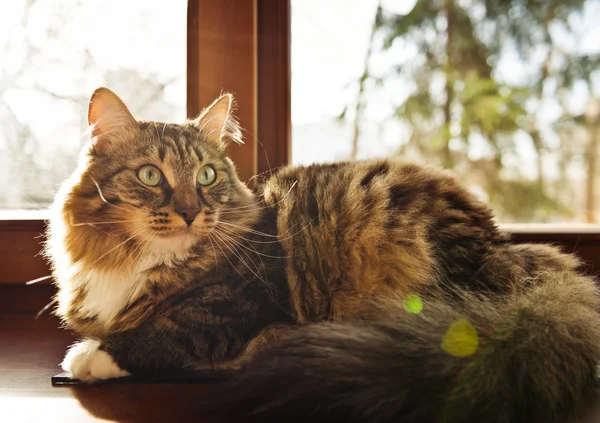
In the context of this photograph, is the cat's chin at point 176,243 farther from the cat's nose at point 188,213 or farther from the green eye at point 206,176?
the green eye at point 206,176

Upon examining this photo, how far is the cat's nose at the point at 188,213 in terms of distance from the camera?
3.97 feet

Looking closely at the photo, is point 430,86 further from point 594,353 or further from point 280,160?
point 594,353

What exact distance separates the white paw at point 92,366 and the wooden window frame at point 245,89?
2.56ft

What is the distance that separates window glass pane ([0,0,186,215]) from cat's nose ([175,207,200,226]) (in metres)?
0.79

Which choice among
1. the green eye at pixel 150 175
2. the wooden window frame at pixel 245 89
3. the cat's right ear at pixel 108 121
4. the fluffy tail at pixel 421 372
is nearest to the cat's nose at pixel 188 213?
the green eye at pixel 150 175

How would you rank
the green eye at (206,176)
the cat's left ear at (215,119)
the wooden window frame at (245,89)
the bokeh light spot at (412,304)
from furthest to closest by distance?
the wooden window frame at (245,89) < the cat's left ear at (215,119) < the green eye at (206,176) < the bokeh light spot at (412,304)

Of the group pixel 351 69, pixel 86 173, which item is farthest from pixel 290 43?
pixel 86 173

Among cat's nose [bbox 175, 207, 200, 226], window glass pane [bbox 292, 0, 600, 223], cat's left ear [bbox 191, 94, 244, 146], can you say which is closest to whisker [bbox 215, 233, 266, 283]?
cat's nose [bbox 175, 207, 200, 226]

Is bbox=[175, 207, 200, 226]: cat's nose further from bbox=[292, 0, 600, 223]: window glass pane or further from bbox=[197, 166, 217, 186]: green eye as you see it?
bbox=[292, 0, 600, 223]: window glass pane

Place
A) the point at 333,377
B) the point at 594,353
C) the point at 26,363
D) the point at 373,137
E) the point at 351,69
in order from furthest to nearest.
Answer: the point at 373,137
the point at 351,69
the point at 26,363
the point at 594,353
the point at 333,377

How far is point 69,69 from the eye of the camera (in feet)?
6.16

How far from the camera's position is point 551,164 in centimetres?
237

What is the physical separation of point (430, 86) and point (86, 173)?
158cm

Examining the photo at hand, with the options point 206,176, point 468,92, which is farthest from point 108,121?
point 468,92
